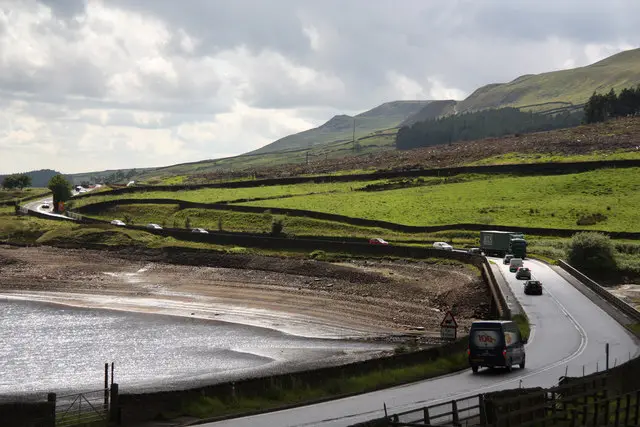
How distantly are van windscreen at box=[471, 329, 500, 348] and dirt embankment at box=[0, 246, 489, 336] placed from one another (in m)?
19.0

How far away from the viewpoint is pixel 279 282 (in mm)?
81438

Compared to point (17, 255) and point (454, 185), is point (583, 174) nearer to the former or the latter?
point (454, 185)

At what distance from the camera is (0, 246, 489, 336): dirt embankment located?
65125mm

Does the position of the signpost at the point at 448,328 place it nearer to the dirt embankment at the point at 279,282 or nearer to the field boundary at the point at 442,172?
the dirt embankment at the point at 279,282

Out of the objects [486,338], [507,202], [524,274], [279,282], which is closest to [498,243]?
[524,274]

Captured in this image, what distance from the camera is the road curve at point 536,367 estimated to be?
90.7 feet

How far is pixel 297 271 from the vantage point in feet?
282

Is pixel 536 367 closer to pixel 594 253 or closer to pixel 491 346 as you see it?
pixel 491 346

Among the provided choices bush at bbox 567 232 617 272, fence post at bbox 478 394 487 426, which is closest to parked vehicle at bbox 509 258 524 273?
bush at bbox 567 232 617 272

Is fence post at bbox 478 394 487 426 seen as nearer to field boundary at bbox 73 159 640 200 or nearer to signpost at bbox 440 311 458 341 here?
signpost at bbox 440 311 458 341

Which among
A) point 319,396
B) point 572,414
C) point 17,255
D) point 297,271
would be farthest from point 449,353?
point 17,255

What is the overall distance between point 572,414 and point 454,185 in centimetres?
11700

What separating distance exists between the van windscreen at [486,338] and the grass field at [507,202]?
2797 inches

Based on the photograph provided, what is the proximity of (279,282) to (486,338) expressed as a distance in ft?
150
